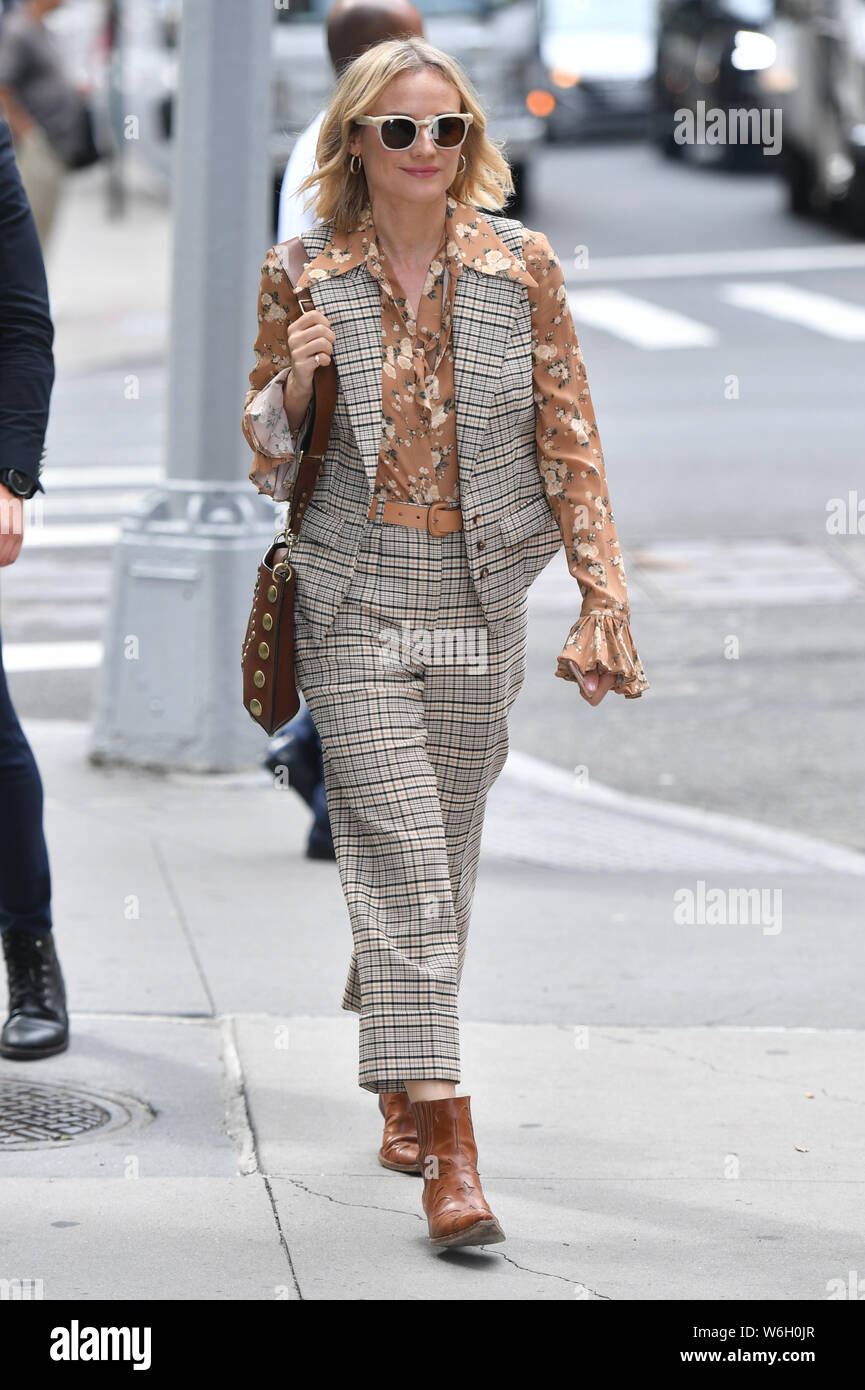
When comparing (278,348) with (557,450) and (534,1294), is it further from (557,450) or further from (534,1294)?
(534,1294)

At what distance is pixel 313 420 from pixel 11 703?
125 centimetres

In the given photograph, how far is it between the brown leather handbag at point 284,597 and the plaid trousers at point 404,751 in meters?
0.04

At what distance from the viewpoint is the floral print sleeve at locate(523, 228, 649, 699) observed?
4074 mm

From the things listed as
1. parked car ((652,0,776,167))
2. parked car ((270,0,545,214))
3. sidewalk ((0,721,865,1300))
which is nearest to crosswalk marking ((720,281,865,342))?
parked car ((270,0,545,214))

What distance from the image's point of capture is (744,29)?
80.4ft

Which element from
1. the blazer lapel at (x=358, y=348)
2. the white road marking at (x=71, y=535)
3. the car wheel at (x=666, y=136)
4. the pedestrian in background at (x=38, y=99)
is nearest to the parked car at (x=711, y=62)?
the car wheel at (x=666, y=136)

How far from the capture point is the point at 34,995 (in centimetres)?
500

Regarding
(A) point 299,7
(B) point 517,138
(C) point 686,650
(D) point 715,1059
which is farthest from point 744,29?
(D) point 715,1059

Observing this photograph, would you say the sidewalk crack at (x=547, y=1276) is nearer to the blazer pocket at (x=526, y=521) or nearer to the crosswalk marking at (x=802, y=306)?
the blazer pocket at (x=526, y=521)

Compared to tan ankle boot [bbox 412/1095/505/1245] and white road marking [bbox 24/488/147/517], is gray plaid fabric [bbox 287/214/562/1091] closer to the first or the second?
tan ankle boot [bbox 412/1095/505/1245]

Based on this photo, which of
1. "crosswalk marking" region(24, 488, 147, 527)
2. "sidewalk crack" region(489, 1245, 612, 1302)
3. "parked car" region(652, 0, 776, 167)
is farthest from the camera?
"parked car" region(652, 0, 776, 167)

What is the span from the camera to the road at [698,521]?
839 centimetres

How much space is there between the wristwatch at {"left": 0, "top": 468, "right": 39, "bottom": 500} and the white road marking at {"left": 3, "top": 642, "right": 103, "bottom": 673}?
458 centimetres
